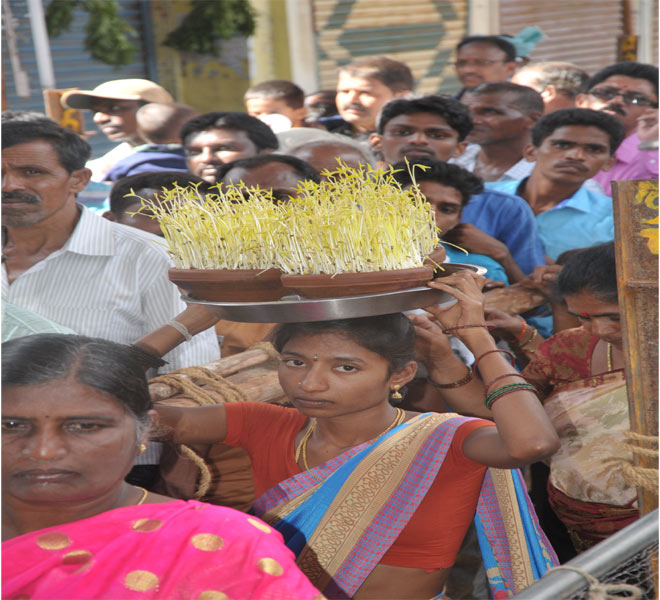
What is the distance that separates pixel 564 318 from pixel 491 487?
Answer: 1351mm

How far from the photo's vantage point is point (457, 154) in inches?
200

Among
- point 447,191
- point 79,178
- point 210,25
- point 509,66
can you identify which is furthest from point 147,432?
point 210,25

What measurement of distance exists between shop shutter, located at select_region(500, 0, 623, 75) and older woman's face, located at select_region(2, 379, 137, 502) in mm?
10923

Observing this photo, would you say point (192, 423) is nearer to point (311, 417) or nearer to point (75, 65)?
point (311, 417)

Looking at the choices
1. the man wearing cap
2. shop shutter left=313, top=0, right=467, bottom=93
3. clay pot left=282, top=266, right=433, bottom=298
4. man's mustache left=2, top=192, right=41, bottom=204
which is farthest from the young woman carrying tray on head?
shop shutter left=313, top=0, right=467, bottom=93

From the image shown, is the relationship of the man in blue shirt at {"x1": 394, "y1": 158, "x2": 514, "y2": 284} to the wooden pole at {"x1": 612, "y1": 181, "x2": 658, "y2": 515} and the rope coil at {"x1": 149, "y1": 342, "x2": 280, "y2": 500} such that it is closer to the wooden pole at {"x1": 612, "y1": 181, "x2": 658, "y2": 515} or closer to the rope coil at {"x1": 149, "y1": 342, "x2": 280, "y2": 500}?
the rope coil at {"x1": 149, "y1": 342, "x2": 280, "y2": 500}

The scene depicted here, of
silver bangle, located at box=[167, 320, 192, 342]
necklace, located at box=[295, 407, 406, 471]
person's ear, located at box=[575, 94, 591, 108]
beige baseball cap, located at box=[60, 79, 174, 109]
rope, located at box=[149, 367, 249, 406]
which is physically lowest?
necklace, located at box=[295, 407, 406, 471]

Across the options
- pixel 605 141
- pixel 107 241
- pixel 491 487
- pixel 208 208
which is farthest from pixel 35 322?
pixel 605 141

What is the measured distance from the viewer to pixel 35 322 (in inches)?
94.4

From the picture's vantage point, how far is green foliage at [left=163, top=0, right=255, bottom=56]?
33.4ft

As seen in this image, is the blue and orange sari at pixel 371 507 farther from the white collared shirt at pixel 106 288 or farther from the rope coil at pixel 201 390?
the white collared shirt at pixel 106 288

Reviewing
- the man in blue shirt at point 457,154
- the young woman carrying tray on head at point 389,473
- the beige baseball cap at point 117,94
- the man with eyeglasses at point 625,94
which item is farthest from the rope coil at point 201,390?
the beige baseball cap at point 117,94

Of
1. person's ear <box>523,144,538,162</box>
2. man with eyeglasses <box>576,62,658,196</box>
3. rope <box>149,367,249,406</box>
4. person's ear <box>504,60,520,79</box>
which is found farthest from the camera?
person's ear <box>504,60,520,79</box>

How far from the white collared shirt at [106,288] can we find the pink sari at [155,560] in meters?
1.54
